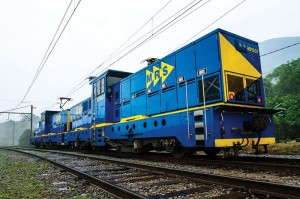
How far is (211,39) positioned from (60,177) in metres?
5.43

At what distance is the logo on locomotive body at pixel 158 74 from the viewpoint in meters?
8.81

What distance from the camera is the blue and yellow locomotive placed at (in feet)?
21.9

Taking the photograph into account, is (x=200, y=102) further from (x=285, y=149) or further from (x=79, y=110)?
(x=79, y=110)

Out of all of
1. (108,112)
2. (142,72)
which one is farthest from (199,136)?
(108,112)

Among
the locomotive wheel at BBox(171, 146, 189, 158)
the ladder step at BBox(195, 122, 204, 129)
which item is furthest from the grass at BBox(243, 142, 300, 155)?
the ladder step at BBox(195, 122, 204, 129)

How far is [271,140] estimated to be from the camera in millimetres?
7355

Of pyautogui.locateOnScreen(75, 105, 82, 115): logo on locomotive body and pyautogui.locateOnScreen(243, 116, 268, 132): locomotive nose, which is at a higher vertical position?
pyautogui.locateOnScreen(75, 105, 82, 115): logo on locomotive body

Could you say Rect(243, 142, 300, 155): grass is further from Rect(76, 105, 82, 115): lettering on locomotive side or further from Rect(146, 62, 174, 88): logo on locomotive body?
Rect(76, 105, 82, 115): lettering on locomotive side

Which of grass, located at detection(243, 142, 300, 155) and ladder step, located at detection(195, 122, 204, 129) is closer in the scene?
ladder step, located at detection(195, 122, 204, 129)

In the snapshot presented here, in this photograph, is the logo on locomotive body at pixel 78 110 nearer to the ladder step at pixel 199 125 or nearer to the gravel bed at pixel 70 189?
the ladder step at pixel 199 125

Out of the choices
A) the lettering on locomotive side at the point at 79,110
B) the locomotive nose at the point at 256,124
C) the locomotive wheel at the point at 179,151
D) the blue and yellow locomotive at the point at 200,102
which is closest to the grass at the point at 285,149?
the blue and yellow locomotive at the point at 200,102

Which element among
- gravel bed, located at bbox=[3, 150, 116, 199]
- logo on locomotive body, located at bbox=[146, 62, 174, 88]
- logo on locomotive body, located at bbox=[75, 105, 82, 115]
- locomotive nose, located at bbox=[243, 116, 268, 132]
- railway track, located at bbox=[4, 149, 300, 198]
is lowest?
gravel bed, located at bbox=[3, 150, 116, 199]

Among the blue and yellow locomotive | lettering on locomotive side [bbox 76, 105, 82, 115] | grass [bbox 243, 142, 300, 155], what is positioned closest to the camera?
the blue and yellow locomotive

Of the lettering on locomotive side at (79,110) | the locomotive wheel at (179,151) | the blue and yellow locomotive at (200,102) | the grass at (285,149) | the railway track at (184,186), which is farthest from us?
the lettering on locomotive side at (79,110)
